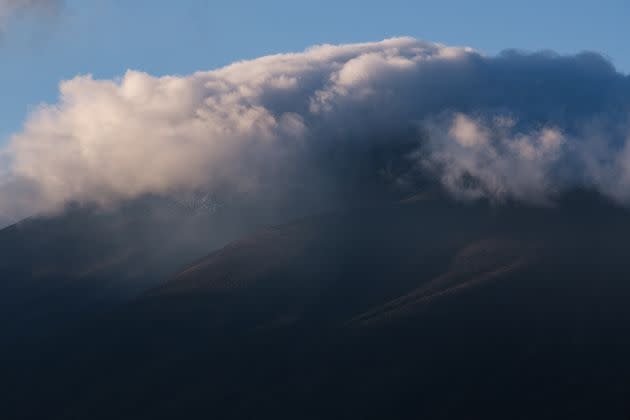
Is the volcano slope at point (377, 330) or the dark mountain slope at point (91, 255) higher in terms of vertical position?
the dark mountain slope at point (91, 255)

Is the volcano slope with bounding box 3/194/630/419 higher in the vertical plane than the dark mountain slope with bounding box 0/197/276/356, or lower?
lower

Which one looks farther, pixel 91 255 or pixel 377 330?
pixel 91 255

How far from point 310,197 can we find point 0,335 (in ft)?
148

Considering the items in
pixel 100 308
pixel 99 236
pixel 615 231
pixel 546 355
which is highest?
pixel 99 236

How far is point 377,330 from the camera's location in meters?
86.9

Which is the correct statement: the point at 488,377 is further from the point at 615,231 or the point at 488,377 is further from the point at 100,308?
the point at 100,308

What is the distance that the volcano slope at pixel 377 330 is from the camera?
77.0 meters

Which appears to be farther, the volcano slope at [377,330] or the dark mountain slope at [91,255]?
the dark mountain slope at [91,255]

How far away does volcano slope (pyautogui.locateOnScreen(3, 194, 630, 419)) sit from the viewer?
7700 centimetres

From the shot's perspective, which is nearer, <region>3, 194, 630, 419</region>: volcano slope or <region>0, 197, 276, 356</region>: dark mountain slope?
<region>3, 194, 630, 419</region>: volcano slope

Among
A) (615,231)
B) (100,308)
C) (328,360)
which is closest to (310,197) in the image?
(100,308)

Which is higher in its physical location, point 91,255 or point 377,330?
point 91,255

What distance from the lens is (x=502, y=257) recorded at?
100250 mm

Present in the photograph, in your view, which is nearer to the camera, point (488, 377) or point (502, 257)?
point (488, 377)
